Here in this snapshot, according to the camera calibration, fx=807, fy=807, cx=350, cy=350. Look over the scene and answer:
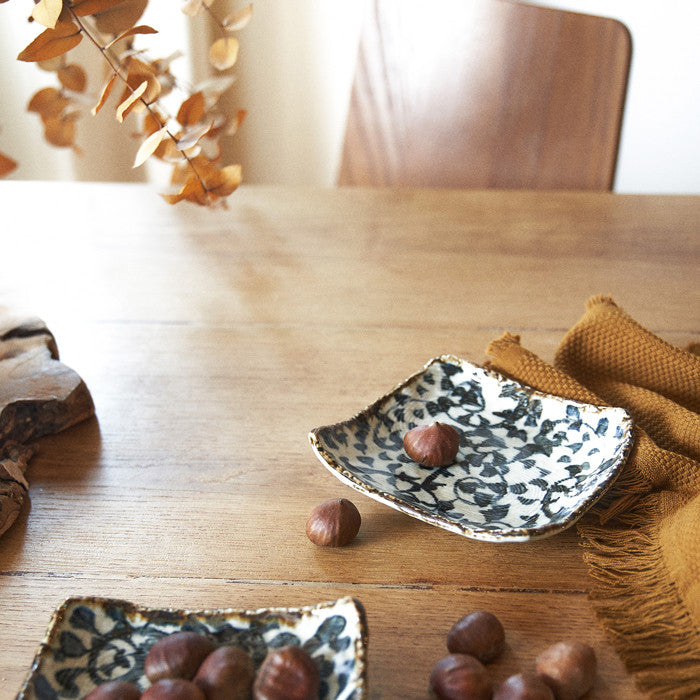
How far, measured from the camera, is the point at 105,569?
0.60 meters

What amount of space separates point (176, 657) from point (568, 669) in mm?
232

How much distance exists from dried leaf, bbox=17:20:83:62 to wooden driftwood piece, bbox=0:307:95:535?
0.27 m

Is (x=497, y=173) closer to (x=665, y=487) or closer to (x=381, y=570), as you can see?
(x=665, y=487)

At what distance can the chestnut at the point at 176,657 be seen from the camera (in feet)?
1.50

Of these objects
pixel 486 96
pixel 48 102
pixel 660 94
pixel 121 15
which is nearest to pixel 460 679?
pixel 121 15

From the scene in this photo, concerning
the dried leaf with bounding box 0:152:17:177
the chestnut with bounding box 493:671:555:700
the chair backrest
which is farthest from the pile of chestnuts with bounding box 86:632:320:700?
the chair backrest

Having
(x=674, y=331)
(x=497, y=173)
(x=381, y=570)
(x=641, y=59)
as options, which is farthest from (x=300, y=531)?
(x=641, y=59)

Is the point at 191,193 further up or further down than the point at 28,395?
further up

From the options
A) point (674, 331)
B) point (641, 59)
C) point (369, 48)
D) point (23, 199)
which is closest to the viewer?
point (674, 331)

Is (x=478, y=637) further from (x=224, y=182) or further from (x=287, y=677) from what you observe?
(x=224, y=182)

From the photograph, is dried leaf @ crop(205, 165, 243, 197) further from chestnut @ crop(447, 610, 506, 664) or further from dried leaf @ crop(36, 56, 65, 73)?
chestnut @ crop(447, 610, 506, 664)

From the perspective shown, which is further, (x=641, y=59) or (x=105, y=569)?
(x=641, y=59)

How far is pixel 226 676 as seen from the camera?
44cm

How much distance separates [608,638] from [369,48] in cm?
127
